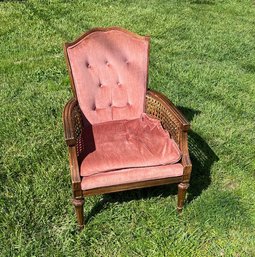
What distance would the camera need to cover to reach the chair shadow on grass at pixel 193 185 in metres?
3.36

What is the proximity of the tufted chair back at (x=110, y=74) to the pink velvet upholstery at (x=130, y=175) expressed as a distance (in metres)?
0.76

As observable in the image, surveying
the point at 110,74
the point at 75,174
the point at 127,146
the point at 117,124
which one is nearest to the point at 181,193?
the point at 127,146

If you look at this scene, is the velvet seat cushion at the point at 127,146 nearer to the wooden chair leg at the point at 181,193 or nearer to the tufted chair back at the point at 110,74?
the tufted chair back at the point at 110,74

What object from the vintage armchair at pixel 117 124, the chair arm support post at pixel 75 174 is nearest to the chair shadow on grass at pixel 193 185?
the vintage armchair at pixel 117 124

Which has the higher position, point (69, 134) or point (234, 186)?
point (69, 134)

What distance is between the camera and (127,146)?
3.00 meters

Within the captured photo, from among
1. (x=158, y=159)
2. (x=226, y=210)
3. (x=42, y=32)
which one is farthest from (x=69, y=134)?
(x=42, y=32)

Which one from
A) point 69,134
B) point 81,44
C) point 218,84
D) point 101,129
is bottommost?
point 218,84

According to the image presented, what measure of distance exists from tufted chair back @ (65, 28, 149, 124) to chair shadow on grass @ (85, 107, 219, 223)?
675 millimetres

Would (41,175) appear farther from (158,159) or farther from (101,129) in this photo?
(158,159)

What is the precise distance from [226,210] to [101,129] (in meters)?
1.28

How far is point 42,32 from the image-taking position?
642cm

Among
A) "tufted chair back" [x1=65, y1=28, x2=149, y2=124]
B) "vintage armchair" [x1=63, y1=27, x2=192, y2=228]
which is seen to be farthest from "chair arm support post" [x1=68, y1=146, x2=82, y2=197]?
"tufted chair back" [x1=65, y1=28, x2=149, y2=124]

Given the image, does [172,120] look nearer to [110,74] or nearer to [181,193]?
[181,193]
